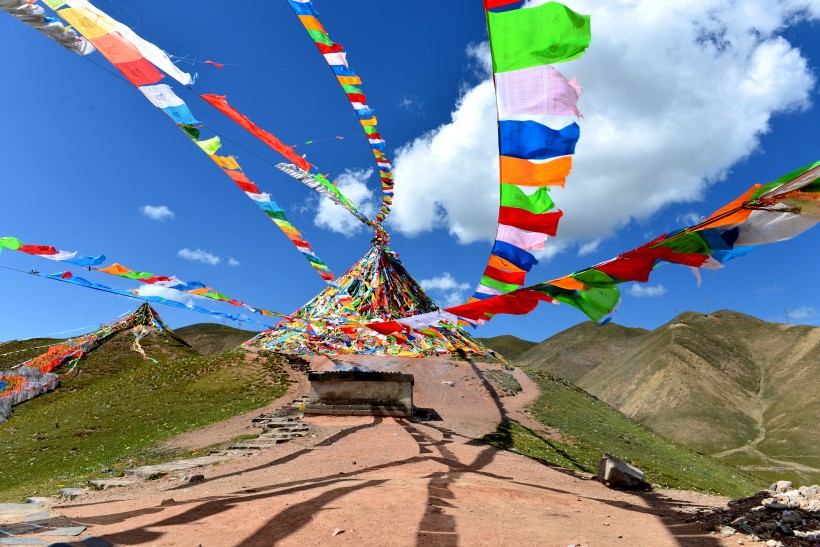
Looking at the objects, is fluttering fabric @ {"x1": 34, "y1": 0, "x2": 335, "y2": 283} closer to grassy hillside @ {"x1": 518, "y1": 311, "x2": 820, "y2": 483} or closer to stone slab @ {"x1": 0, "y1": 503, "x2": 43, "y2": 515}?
stone slab @ {"x1": 0, "y1": 503, "x2": 43, "y2": 515}

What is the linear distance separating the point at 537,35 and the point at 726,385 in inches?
3327

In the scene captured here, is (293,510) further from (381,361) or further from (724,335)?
(724,335)

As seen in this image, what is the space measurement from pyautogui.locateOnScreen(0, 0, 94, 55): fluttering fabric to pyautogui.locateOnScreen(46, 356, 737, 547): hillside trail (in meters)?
5.80

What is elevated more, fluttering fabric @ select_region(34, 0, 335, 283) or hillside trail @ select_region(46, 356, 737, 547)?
fluttering fabric @ select_region(34, 0, 335, 283)

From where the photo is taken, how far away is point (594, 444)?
18625mm

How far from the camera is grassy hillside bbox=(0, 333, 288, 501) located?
14031mm

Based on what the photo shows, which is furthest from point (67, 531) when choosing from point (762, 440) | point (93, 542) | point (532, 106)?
point (762, 440)

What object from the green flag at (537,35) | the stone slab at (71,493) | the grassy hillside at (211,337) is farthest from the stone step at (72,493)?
the grassy hillside at (211,337)

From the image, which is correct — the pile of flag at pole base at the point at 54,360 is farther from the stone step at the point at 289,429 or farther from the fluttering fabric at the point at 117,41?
the fluttering fabric at the point at 117,41

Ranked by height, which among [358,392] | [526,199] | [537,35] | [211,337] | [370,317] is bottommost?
[358,392]

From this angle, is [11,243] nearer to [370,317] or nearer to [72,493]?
[72,493]

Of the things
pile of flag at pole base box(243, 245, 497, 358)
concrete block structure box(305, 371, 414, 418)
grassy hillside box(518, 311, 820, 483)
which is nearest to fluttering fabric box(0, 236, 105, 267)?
concrete block structure box(305, 371, 414, 418)

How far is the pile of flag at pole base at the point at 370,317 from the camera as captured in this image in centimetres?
2892

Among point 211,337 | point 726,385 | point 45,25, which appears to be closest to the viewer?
point 45,25
